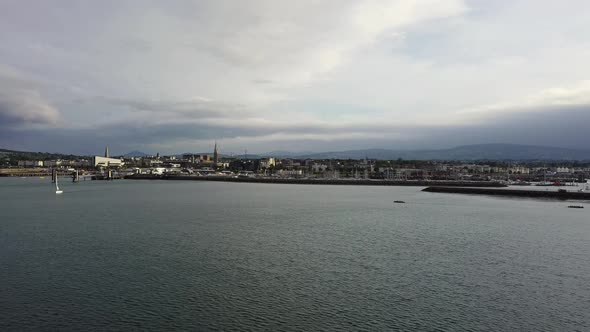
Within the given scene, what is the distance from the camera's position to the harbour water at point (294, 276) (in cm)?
1166

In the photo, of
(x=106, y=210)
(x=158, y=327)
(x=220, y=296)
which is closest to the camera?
(x=158, y=327)

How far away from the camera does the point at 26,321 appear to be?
11234 mm

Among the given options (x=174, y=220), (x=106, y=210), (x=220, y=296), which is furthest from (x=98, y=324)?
(x=106, y=210)

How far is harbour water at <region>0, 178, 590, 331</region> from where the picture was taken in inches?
459

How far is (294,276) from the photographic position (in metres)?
15.6

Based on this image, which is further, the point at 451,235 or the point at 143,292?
the point at 451,235

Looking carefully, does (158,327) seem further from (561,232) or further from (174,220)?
(561,232)

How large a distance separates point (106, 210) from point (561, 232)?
3312 cm

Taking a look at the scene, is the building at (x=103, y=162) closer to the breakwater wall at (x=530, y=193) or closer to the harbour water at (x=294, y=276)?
the breakwater wall at (x=530, y=193)

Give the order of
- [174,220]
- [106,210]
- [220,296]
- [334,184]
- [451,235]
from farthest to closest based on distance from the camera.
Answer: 1. [334,184]
2. [106,210]
3. [174,220]
4. [451,235]
5. [220,296]

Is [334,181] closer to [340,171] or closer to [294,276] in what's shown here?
[340,171]

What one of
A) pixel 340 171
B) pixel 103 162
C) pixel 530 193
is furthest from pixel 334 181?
pixel 103 162

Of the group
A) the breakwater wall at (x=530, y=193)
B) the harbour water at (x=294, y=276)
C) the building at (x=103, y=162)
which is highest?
the building at (x=103, y=162)

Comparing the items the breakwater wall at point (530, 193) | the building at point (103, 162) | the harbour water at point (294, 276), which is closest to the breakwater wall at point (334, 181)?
the breakwater wall at point (530, 193)
